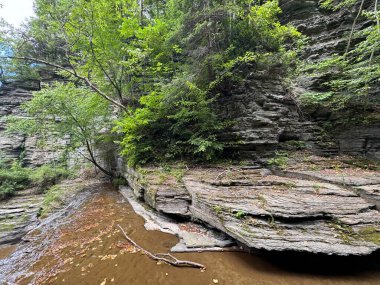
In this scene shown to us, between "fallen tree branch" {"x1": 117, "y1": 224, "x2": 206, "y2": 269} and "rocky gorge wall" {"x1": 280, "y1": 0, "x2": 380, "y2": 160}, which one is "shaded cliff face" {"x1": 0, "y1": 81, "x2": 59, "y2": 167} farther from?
"rocky gorge wall" {"x1": 280, "y1": 0, "x2": 380, "y2": 160}

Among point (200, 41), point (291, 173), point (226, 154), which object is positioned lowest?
point (291, 173)

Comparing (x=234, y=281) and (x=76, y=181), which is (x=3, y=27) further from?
(x=234, y=281)

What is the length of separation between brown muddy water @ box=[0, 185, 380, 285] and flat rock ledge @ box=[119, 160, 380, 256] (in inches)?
17.9

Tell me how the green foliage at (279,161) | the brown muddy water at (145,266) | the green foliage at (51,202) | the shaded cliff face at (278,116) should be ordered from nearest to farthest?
the brown muddy water at (145,266), the green foliage at (279,161), the shaded cliff face at (278,116), the green foliage at (51,202)

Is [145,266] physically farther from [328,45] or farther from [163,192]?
[328,45]

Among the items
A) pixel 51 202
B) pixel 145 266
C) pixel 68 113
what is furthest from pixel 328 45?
pixel 51 202

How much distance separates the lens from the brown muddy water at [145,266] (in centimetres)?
362

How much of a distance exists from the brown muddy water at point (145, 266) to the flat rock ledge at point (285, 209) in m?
0.46

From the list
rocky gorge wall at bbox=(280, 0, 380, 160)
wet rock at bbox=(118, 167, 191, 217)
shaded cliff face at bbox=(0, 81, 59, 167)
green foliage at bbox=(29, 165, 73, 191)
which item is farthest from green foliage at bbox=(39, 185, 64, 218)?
rocky gorge wall at bbox=(280, 0, 380, 160)

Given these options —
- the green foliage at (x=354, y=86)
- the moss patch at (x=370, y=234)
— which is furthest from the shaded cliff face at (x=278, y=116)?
the moss patch at (x=370, y=234)

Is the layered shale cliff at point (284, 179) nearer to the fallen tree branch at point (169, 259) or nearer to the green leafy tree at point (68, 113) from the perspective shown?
the fallen tree branch at point (169, 259)

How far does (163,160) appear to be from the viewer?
8961 millimetres

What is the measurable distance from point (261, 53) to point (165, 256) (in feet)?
29.6

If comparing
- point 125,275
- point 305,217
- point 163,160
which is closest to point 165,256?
point 125,275
